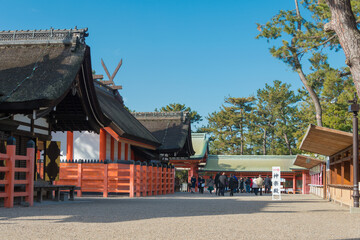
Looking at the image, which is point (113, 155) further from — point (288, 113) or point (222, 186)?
point (288, 113)

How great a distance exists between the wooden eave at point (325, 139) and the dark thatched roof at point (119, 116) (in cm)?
856

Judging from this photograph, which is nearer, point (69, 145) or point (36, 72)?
point (36, 72)

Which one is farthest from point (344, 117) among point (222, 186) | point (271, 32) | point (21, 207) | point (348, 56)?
point (21, 207)

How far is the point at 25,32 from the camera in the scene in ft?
52.0

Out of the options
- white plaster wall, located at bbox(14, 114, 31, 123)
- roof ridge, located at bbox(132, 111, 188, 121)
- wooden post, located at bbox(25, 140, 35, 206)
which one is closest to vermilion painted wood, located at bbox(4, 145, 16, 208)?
wooden post, located at bbox(25, 140, 35, 206)

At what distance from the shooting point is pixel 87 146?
2309 centimetres

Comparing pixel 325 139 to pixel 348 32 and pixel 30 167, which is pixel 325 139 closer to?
pixel 348 32

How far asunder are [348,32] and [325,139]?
4.16 meters

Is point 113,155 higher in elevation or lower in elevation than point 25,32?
lower

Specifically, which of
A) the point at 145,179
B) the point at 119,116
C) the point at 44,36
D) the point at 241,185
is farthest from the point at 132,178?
the point at 241,185

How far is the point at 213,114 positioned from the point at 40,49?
167 feet

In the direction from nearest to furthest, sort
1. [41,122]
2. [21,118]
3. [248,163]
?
[21,118] < [41,122] < [248,163]

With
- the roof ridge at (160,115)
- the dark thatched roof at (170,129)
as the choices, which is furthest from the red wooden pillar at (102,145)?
the roof ridge at (160,115)

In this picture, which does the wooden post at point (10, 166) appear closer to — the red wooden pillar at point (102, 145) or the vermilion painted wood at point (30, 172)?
the vermilion painted wood at point (30, 172)
